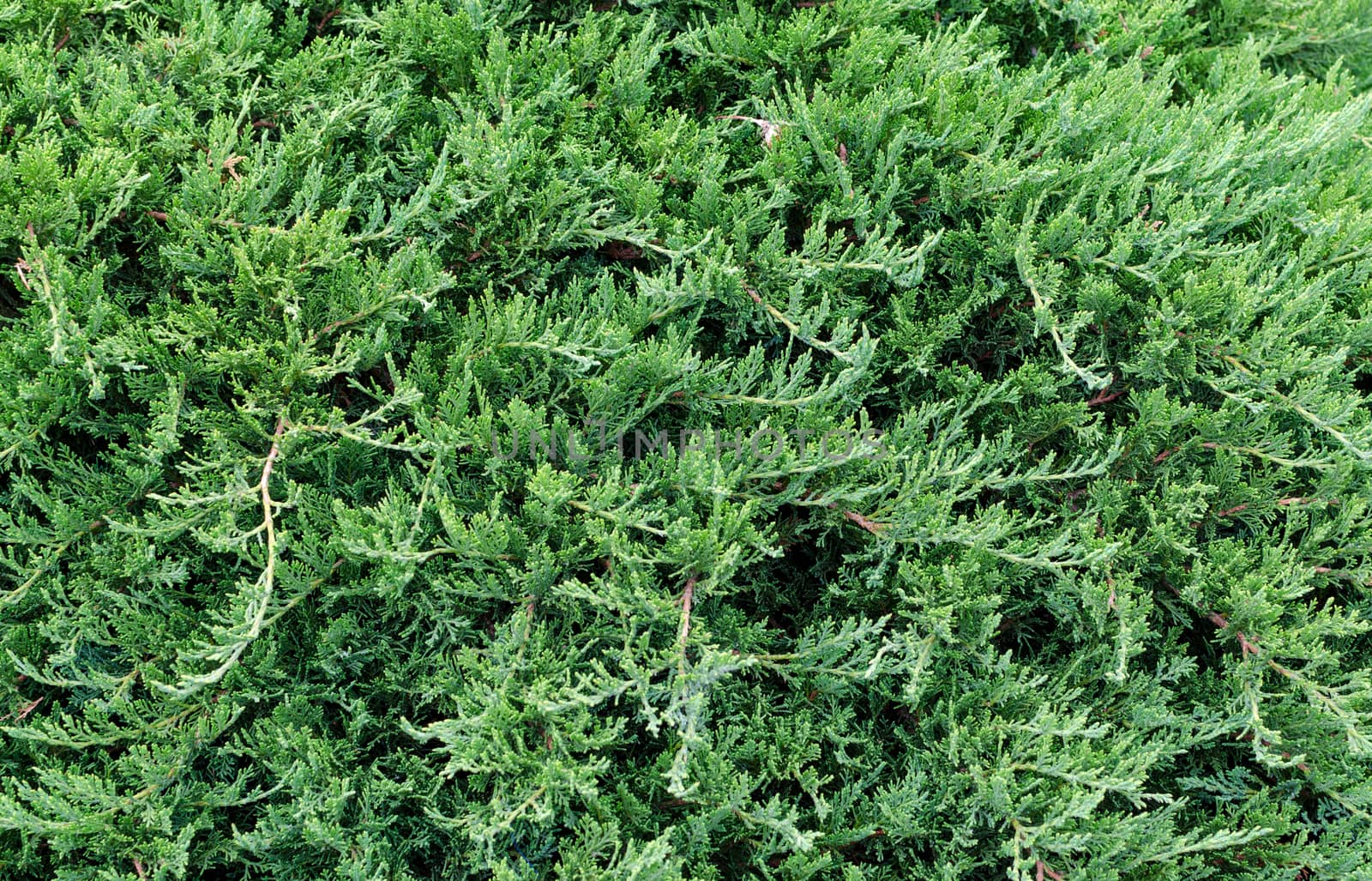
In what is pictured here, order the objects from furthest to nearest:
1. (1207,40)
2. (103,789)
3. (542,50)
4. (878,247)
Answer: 1. (1207,40)
2. (542,50)
3. (878,247)
4. (103,789)

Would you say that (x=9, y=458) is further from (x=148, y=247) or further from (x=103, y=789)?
(x=103, y=789)

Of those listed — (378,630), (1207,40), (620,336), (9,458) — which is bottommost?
(378,630)

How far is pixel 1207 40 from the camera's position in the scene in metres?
3.91

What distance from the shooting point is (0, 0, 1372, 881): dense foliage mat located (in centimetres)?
225

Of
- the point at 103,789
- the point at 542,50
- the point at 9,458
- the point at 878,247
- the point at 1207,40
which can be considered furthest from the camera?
the point at 1207,40

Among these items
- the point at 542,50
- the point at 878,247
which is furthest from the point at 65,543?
the point at 878,247

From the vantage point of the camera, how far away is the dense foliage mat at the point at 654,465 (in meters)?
2.25

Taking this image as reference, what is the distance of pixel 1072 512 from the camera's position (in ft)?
8.78

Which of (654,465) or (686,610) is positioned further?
(654,465)

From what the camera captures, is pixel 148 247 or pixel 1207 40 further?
pixel 1207 40

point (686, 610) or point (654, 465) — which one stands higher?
point (654, 465)

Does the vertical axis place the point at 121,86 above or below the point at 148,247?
above

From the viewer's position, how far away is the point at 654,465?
2.44 meters

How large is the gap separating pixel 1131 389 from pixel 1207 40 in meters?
2.03
